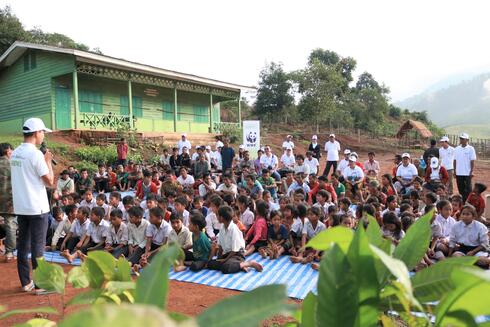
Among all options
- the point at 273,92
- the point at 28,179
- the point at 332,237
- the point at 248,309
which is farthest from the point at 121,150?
the point at 273,92

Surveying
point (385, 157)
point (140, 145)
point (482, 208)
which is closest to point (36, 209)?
point (482, 208)

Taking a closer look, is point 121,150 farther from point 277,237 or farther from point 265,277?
point 265,277

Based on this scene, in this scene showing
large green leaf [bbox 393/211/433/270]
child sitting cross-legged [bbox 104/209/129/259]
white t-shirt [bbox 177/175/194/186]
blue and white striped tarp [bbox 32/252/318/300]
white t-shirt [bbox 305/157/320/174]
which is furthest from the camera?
white t-shirt [bbox 305/157/320/174]

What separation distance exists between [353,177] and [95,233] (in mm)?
4832

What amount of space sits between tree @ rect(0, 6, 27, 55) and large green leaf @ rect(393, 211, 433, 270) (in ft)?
67.5

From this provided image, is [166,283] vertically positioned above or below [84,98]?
below

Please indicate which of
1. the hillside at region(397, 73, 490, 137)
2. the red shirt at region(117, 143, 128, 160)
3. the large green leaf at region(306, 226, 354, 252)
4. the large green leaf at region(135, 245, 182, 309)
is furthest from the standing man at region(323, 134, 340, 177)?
the hillside at region(397, 73, 490, 137)

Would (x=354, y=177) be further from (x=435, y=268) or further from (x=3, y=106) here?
(x=3, y=106)

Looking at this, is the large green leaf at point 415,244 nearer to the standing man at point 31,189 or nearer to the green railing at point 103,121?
the standing man at point 31,189

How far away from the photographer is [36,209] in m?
3.15

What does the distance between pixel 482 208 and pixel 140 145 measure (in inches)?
397

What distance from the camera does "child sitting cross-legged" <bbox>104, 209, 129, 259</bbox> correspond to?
482cm

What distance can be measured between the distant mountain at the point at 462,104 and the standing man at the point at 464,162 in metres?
96.5

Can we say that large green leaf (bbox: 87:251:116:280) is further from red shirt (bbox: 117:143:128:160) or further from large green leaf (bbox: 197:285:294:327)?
red shirt (bbox: 117:143:128:160)
